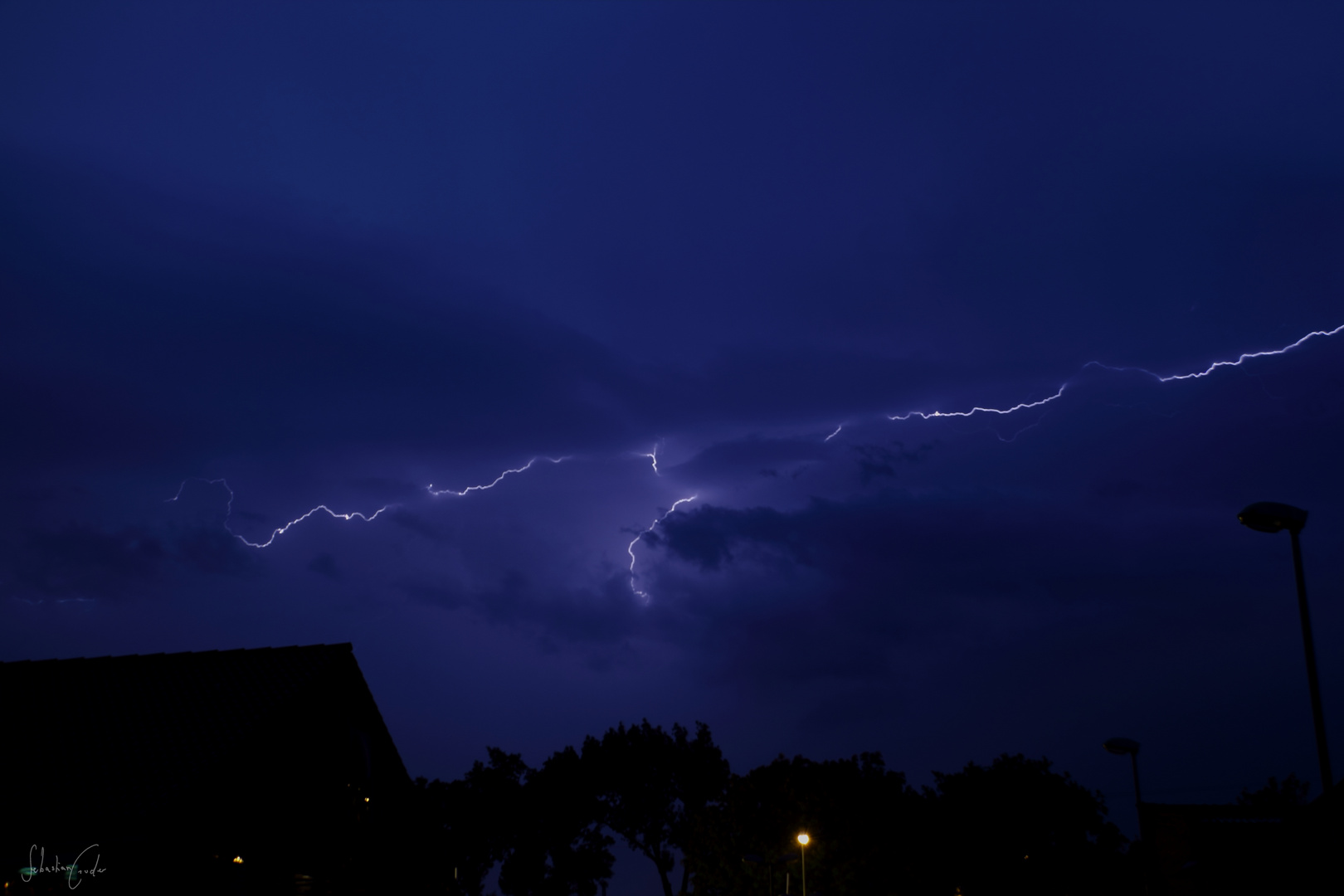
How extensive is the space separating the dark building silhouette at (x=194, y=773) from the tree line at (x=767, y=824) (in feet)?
108

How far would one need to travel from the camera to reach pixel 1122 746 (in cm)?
2173

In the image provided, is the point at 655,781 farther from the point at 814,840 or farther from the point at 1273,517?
the point at 1273,517

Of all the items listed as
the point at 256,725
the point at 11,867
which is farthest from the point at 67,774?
the point at 256,725

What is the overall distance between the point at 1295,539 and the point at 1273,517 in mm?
354

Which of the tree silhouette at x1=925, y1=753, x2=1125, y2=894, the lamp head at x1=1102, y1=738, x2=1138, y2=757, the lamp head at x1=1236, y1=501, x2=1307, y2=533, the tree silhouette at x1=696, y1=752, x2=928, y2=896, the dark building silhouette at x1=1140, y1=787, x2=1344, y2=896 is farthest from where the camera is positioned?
the tree silhouette at x1=925, y1=753, x2=1125, y2=894

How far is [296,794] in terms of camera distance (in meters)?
13.0

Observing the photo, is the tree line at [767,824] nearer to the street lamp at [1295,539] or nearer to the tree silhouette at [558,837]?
the tree silhouette at [558,837]

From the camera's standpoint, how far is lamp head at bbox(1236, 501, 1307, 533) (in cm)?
1107

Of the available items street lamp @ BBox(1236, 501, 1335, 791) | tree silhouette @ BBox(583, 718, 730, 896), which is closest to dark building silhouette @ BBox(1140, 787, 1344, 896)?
street lamp @ BBox(1236, 501, 1335, 791)

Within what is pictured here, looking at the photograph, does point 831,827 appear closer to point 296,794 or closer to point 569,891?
point 569,891

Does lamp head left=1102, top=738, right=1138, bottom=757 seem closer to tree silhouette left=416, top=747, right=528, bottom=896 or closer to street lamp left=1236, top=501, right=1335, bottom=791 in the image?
street lamp left=1236, top=501, right=1335, bottom=791

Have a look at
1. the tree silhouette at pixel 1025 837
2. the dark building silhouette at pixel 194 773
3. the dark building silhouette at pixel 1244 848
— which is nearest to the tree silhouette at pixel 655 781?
the tree silhouette at pixel 1025 837

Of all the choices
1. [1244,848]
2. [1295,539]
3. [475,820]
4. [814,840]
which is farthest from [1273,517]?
[475,820]

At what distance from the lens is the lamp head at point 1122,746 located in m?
21.5
